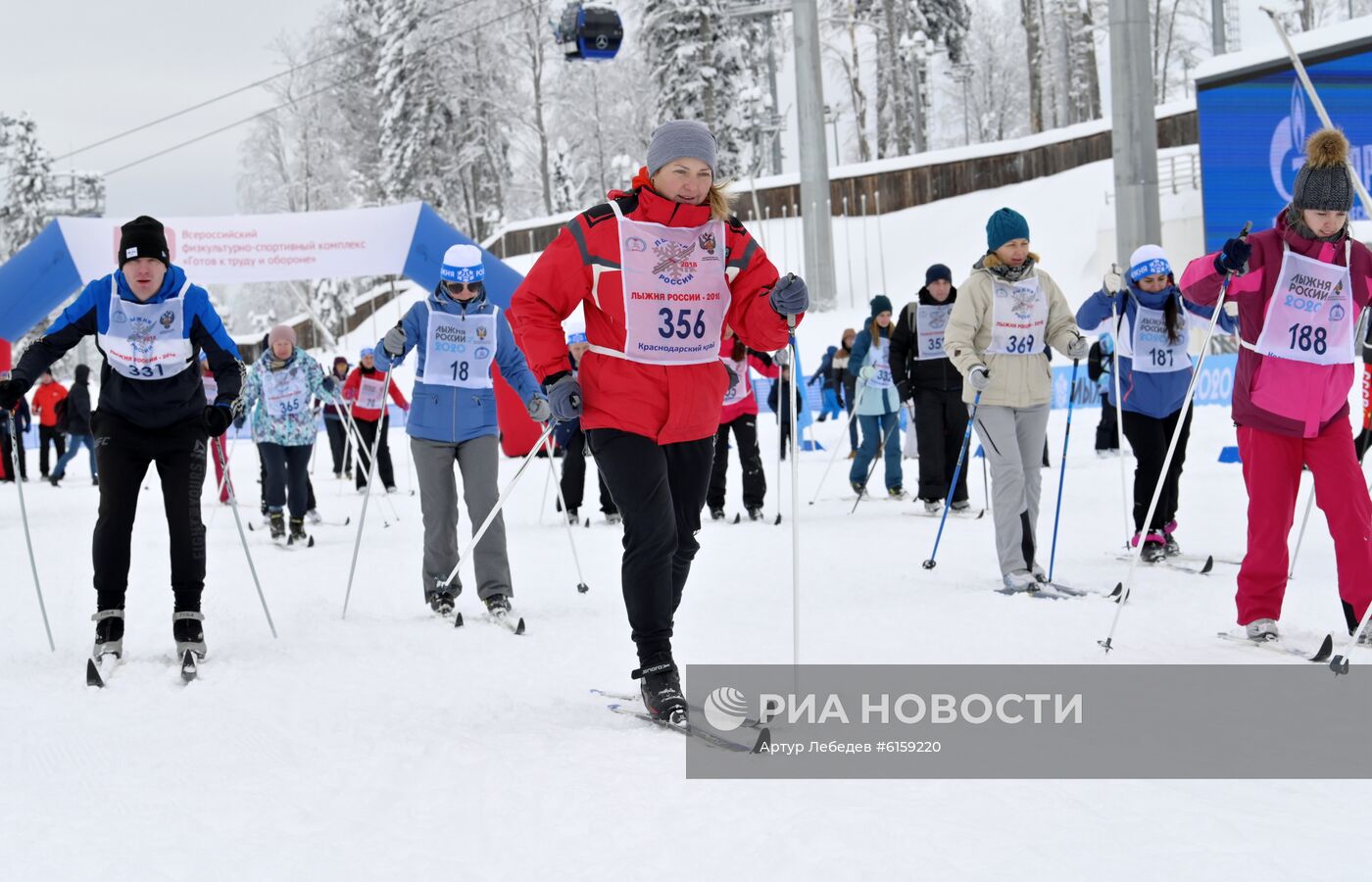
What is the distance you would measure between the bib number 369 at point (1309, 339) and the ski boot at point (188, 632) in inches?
175

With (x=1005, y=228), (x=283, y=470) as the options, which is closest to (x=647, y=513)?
(x=1005, y=228)

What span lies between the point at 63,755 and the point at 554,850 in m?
1.89

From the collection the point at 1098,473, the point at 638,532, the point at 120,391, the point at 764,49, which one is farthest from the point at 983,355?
the point at 764,49

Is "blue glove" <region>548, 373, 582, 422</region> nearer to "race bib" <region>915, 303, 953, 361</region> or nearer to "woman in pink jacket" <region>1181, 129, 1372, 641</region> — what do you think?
"woman in pink jacket" <region>1181, 129, 1372, 641</region>

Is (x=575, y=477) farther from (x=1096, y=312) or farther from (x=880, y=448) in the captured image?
(x=1096, y=312)

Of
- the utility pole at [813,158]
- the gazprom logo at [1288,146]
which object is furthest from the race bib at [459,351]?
the utility pole at [813,158]

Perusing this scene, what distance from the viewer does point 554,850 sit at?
9.78ft

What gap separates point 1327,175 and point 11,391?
16.7ft

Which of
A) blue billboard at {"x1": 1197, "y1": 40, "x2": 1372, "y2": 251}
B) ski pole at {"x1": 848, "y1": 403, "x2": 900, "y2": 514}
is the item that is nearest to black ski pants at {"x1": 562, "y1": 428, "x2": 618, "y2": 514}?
ski pole at {"x1": 848, "y1": 403, "x2": 900, "y2": 514}

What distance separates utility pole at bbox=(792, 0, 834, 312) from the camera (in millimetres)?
26953

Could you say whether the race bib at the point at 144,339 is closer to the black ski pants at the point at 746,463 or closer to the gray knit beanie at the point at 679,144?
the gray knit beanie at the point at 679,144

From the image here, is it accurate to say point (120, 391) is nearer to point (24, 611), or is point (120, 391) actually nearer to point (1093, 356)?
point (24, 611)

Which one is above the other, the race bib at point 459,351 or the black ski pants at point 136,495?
the race bib at point 459,351

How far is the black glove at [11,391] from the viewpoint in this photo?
212 inches
